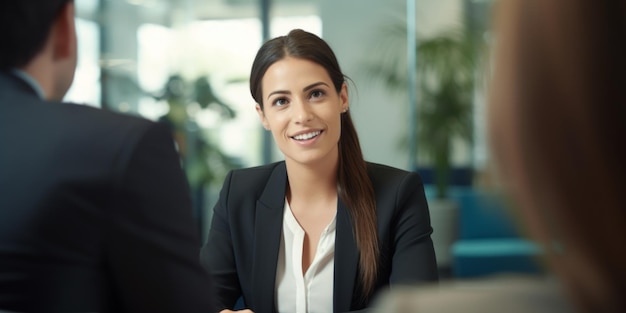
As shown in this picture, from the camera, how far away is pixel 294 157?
7.82 ft

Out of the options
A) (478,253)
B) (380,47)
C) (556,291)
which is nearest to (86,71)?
(380,47)

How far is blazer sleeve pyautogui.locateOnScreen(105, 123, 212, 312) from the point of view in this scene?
1215 millimetres

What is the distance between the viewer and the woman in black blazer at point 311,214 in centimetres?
226

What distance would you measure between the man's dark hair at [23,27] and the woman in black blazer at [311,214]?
1.10m

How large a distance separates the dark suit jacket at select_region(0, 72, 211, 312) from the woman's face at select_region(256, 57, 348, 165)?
109 cm

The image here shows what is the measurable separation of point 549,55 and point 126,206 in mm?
752

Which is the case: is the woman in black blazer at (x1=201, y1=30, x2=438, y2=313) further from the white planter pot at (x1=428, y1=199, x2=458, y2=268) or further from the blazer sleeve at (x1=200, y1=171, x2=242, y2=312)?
the white planter pot at (x1=428, y1=199, x2=458, y2=268)

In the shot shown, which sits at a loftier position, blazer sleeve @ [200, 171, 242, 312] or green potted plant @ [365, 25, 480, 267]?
green potted plant @ [365, 25, 480, 267]

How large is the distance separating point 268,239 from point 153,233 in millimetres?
1105

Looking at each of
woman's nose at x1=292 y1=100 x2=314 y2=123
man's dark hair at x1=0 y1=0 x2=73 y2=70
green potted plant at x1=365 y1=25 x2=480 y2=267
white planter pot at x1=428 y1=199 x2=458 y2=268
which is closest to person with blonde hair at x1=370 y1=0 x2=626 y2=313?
man's dark hair at x1=0 y1=0 x2=73 y2=70

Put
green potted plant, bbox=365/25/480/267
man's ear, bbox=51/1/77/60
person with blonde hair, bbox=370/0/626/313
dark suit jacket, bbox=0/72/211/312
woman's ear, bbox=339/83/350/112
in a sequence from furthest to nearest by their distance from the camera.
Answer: green potted plant, bbox=365/25/480/267, woman's ear, bbox=339/83/350/112, man's ear, bbox=51/1/77/60, dark suit jacket, bbox=0/72/211/312, person with blonde hair, bbox=370/0/626/313

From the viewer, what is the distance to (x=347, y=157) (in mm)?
2436

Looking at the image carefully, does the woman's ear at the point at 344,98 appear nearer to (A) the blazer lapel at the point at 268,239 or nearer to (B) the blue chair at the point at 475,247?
(A) the blazer lapel at the point at 268,239

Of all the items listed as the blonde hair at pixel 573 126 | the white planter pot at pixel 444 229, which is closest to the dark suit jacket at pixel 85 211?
the blonde hair at pixel 573 126
